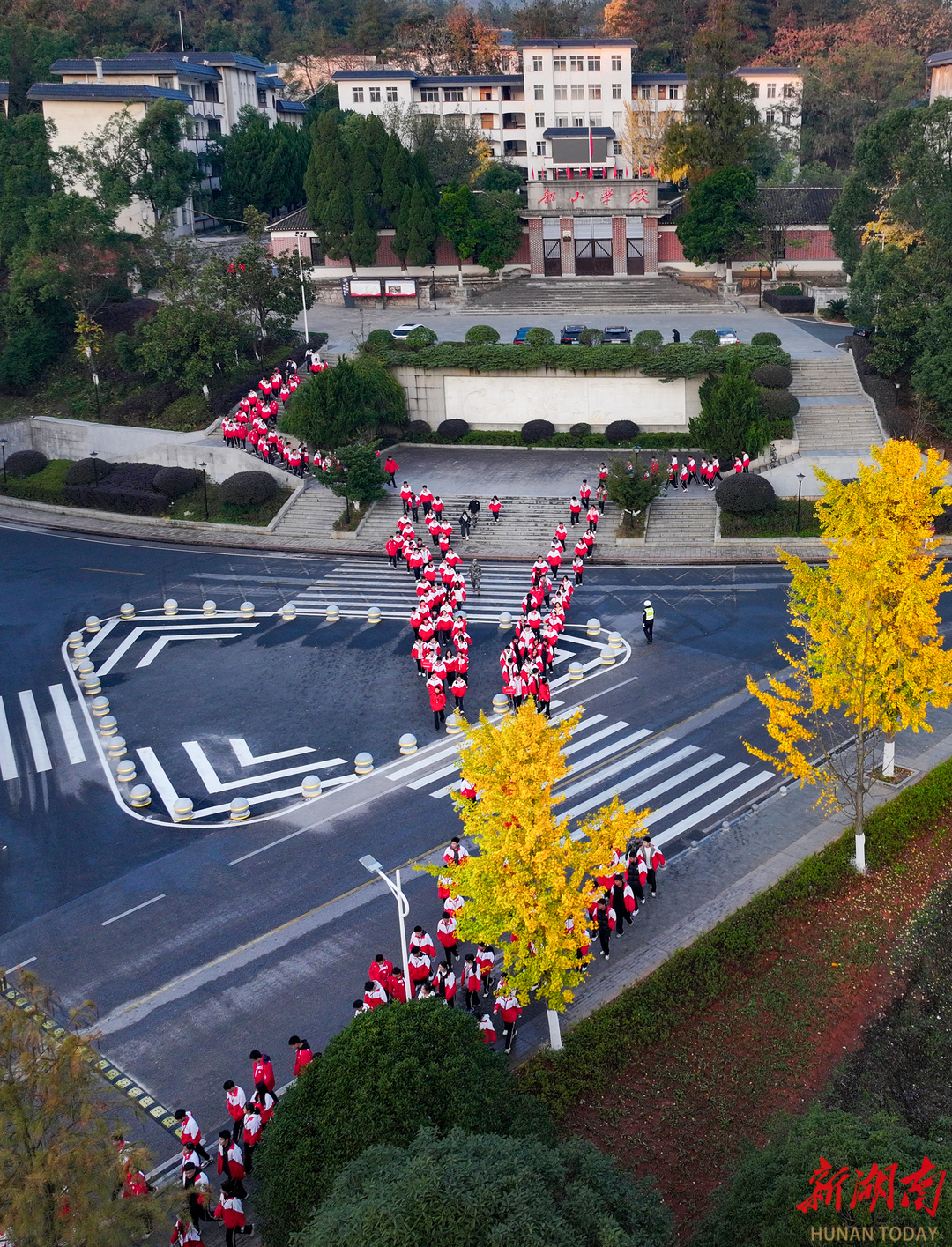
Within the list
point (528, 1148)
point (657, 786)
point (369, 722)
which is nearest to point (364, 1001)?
point (528, 1148)

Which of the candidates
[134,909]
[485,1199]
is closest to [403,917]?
[134,909]

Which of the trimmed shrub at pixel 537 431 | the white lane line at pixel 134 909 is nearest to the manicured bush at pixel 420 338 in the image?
Answer: the trimmed shrub at pixel 537 431

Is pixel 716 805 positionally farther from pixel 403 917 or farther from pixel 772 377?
pixel 772 377

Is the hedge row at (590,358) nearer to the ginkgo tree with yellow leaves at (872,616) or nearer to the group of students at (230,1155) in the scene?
the ginkgo tree with yellow leaves at (872,616)

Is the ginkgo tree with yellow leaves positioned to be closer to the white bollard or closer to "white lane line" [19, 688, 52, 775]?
the white bollard

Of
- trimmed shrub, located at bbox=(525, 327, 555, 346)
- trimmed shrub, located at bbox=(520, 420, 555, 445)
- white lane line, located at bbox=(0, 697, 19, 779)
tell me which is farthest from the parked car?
white lane line, located at bbox=(0, 697, 19, 779)

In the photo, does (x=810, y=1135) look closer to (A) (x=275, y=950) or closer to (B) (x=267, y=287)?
(A) (x=275, y=950)
